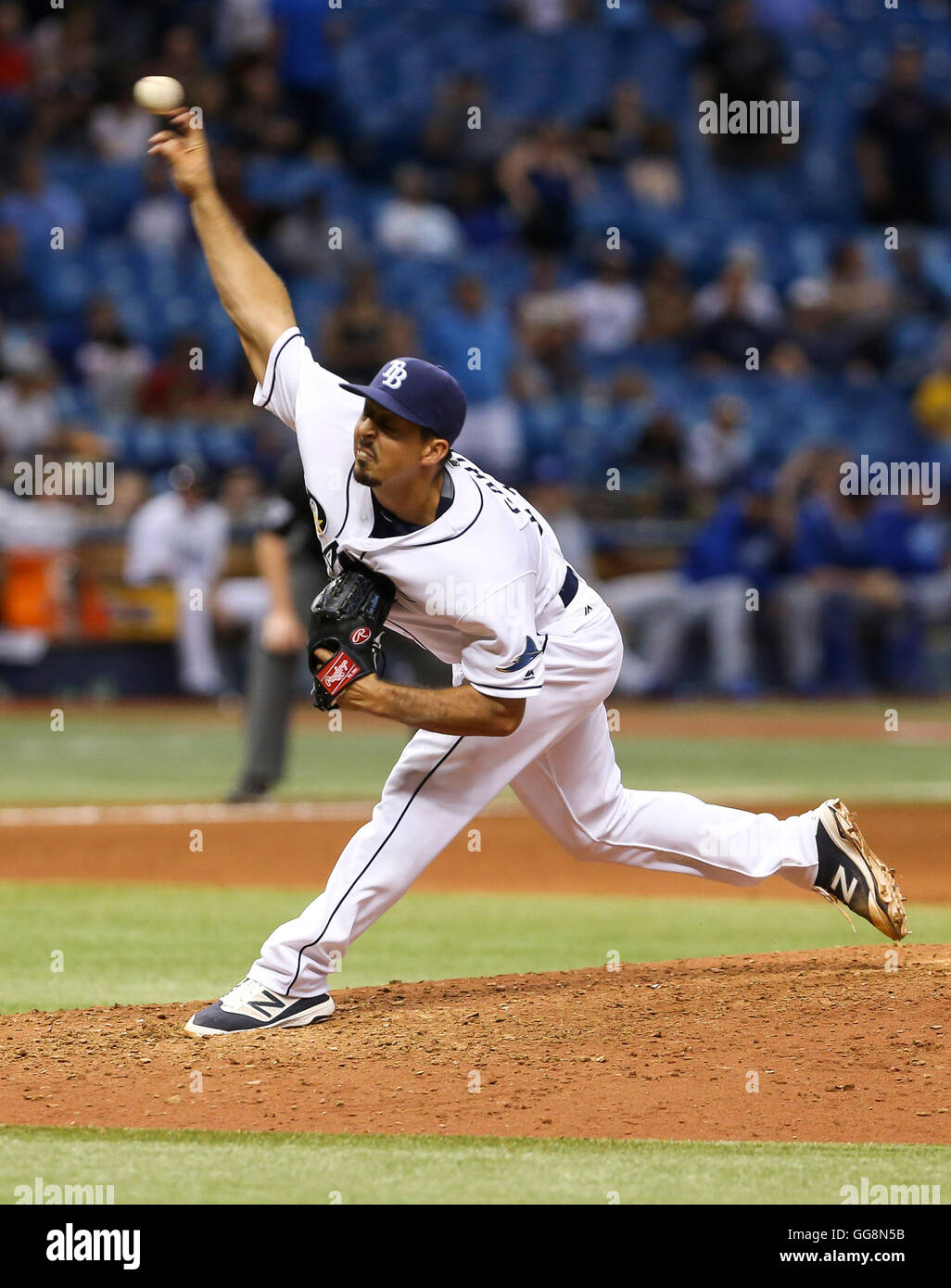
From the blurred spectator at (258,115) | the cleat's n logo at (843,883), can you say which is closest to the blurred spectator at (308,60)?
the blurred spectator at (258,115)

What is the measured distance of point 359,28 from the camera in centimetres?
2114

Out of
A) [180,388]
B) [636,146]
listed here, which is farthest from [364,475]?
[636,146]

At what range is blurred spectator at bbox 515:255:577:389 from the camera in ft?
61.8

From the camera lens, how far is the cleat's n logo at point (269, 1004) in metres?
5.14

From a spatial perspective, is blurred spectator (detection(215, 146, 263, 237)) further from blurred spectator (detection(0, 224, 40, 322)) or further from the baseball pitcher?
the baseball pitcher

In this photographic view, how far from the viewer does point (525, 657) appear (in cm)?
494

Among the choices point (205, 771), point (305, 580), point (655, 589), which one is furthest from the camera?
point (655, 589)

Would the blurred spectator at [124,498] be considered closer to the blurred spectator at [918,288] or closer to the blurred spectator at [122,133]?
the blurred spectator at [122,133]

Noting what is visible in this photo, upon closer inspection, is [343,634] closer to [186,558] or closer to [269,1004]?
[269,1004]

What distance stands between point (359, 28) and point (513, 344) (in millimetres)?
4963

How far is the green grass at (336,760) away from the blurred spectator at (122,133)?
6.10 m
